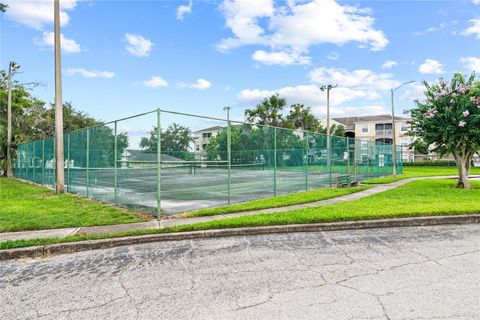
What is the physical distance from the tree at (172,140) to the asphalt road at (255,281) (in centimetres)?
277

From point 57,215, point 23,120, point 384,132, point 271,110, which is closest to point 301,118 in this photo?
point 271,110

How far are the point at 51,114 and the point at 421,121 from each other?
4149cm

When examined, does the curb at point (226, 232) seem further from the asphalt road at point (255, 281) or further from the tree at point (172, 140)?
the tree at point (172, 140)

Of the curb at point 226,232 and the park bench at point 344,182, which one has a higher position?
the park bench at point 344,182

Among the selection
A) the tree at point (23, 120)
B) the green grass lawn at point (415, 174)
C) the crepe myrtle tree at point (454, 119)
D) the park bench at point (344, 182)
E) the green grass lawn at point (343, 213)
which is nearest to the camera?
the green grass lawn at point (343, 213)

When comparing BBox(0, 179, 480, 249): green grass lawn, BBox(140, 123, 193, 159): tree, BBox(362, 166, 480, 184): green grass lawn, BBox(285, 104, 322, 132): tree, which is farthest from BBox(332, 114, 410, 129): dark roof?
BBox(140, 123, 193, 159): tree

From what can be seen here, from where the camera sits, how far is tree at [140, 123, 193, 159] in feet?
25.6

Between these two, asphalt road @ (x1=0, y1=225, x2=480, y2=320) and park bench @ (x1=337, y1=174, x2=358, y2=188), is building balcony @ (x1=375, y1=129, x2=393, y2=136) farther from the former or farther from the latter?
asphalt road @ (x1=0, y1=225, x2=480, y2=320)

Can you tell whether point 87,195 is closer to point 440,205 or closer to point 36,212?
point 36,212

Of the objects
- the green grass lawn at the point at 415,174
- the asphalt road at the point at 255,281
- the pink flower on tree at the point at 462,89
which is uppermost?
the pink flower on tree at the point at 462,89

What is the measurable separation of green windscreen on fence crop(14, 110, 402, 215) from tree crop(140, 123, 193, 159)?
2 cm

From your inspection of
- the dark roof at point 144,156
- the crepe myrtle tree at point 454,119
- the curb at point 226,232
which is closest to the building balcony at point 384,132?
the crepe myrtle tree at point 454,119

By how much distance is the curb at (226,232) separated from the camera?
535cm

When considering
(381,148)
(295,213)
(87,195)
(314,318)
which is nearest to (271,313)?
(314,318)
